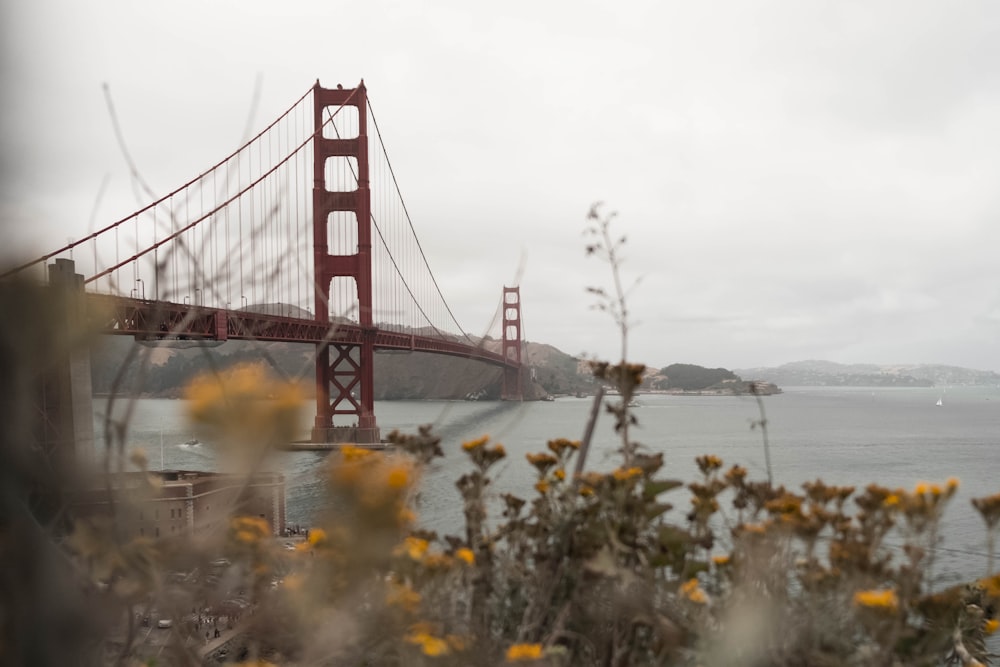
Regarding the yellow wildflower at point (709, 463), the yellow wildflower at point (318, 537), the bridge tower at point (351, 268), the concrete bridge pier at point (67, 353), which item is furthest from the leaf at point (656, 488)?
the bridge tower at point (351, 268)

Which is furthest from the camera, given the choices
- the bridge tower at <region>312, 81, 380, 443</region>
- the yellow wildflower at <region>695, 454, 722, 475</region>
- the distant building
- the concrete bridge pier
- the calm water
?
the bridge tower at <region>312, 81, 380, 443</region>

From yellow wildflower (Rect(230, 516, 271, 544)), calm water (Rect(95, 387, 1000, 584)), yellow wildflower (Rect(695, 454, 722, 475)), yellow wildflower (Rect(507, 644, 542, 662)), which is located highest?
yellow wildflower (Rect(695, 454, 722, 475))

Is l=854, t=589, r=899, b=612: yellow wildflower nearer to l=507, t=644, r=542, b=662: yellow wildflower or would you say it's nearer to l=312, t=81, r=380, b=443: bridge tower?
l=507, t=644, r=542, b=662: yellow wildflower

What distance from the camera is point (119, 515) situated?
121 cm

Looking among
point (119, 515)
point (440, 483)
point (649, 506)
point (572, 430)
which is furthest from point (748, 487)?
point (572, 430)

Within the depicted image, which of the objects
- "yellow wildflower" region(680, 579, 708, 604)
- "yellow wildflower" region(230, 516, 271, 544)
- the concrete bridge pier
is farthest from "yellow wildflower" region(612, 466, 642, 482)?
the concrete bridge pier

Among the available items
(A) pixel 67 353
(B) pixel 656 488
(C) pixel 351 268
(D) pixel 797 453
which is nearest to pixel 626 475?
(B) pixel 656 488

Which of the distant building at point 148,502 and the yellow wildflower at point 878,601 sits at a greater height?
the distant building at point 148,502

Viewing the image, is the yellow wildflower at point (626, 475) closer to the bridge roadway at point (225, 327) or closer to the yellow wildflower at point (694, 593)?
the yellow wildflower at point (694, 593)

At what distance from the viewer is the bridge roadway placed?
1423mm

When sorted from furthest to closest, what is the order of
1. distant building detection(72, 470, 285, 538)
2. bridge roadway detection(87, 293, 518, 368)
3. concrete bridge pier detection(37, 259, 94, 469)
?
bridge roadway detection(87, 293, 518, 368) → distant building detection(72, 470, 285, 538) → concrete bridge pier detection(37, 259, 94, 469)

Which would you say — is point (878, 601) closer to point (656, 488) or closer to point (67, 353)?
point (656, 488)

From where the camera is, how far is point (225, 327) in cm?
1099

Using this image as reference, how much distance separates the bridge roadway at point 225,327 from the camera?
1423 millimetres
